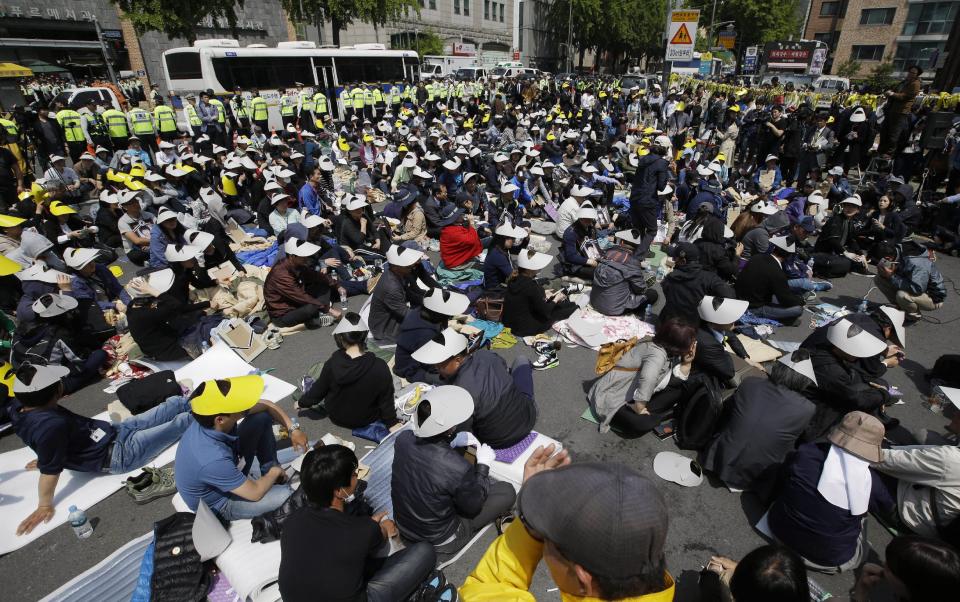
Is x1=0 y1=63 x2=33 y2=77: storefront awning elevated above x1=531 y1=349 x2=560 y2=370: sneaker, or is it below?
above

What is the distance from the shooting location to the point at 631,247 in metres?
6.85

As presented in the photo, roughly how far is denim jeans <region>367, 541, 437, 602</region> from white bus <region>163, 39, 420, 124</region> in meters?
20.3

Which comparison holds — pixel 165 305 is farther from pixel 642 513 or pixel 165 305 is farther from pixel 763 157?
pixel 763 157

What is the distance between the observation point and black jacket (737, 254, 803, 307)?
6496 millimetres

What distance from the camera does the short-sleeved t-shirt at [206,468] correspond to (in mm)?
3338

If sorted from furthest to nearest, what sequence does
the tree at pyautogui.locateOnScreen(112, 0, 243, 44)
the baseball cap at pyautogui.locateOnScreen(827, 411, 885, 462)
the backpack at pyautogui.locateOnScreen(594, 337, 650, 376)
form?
1. the tree at pyautogui.locateOnScreen(112, 0, 243, 44)
2. the backpack at pyautogui.locateOnScreen(594, 337, 650, 376)
3. the baseball cap at pyautogui.locateOnScreen(827, 411, 885, 462)

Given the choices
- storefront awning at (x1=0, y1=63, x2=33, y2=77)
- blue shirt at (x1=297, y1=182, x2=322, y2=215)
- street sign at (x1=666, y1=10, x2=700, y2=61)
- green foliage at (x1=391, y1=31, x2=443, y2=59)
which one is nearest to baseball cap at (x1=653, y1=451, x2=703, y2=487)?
blue shirt at (x1=297, y1=182, x2=322, y2=215)

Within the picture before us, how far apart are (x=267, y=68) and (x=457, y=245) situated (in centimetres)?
1706

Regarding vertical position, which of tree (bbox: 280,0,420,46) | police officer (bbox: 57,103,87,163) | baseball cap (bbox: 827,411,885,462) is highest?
tree (bbox: 280,0,420,46)

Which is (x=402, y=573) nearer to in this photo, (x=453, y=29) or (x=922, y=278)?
(x=922, y=278)

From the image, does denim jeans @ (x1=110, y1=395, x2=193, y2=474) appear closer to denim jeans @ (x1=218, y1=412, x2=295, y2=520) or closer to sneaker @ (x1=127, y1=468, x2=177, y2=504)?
sneaker @ (x1=127, y1=468, x2=177, y2=504)

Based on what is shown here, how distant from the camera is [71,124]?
1352cm

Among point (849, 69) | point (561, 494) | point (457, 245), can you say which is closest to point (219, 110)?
point (457, 245)

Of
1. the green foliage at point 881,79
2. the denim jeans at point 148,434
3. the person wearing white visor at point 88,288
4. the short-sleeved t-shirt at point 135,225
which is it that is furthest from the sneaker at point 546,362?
the green foliage at point 881,79
